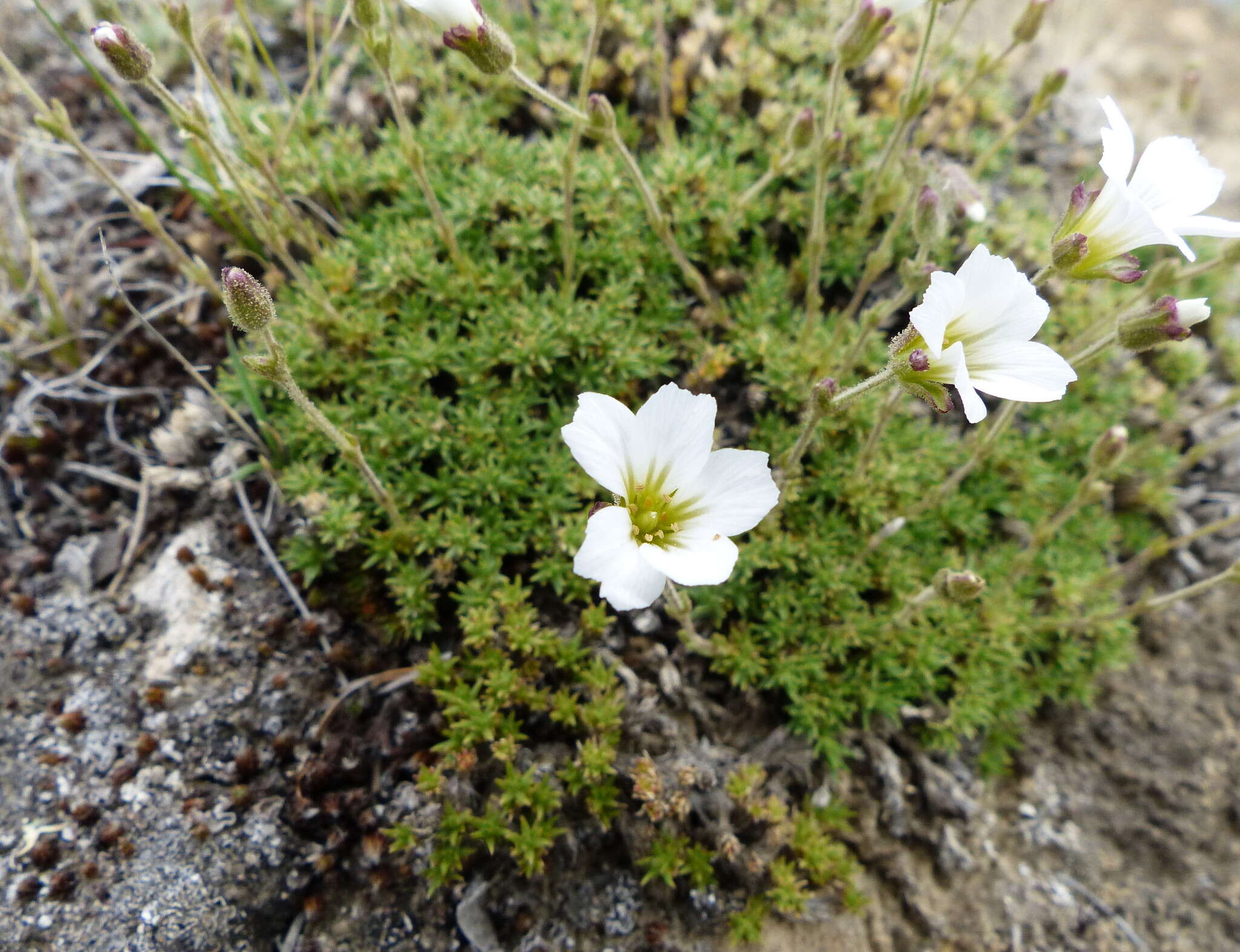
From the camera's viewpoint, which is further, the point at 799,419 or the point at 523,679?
the point at 799,419

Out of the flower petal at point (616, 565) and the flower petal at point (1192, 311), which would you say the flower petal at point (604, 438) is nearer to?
the flower petal at point (616, 565)

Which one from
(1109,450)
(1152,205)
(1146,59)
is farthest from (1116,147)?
(1146,59)

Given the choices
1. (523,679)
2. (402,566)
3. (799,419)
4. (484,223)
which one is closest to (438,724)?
(523,679)

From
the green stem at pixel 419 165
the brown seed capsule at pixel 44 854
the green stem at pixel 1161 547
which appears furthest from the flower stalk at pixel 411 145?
the green stem at pixel 1161 547

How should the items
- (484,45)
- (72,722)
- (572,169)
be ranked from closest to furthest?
1. (484,45)
2. (72,722)
3. (572,169)

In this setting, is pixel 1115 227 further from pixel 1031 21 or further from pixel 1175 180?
pixel 1031 21

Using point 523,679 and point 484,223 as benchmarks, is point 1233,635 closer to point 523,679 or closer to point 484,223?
point 523,679

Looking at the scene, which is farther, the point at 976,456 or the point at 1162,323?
the point at 976,456
